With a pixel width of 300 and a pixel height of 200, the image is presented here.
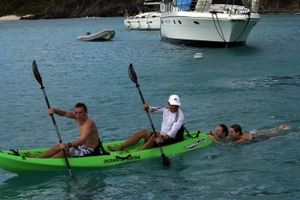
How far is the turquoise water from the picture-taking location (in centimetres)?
1337

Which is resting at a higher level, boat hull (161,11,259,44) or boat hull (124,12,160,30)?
boat hull (161,11,259,44)

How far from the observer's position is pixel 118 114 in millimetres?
21891

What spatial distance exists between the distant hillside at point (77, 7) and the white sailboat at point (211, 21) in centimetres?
7186

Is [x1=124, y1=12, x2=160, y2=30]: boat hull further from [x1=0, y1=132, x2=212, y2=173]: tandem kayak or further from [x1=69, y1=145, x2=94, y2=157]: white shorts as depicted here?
[x1=69, y1=145, x2=94, y2=157]: white shorts

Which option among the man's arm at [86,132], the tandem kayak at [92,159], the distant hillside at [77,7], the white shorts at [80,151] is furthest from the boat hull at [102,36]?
the distant hillside at [77,7]

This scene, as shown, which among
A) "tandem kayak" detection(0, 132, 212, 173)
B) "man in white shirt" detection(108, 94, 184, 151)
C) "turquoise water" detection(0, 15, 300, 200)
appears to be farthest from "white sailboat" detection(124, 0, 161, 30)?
"man in white shirt" detection(108, 94, 184, 151)

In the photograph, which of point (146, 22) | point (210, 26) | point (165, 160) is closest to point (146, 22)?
point (146, 22)

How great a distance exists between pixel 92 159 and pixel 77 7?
14995 centimetres

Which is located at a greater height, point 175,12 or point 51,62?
point 175,12

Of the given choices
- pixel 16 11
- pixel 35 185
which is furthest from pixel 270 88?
pixel 16 11

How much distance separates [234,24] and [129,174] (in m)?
27.7

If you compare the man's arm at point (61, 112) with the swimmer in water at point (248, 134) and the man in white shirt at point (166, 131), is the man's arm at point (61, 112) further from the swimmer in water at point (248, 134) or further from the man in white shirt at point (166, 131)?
the swimmer in water at point (248, 134)

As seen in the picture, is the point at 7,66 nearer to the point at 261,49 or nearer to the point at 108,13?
the point at 261,49

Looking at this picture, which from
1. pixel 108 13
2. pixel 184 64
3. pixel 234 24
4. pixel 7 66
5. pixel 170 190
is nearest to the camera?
pixel 170 190
